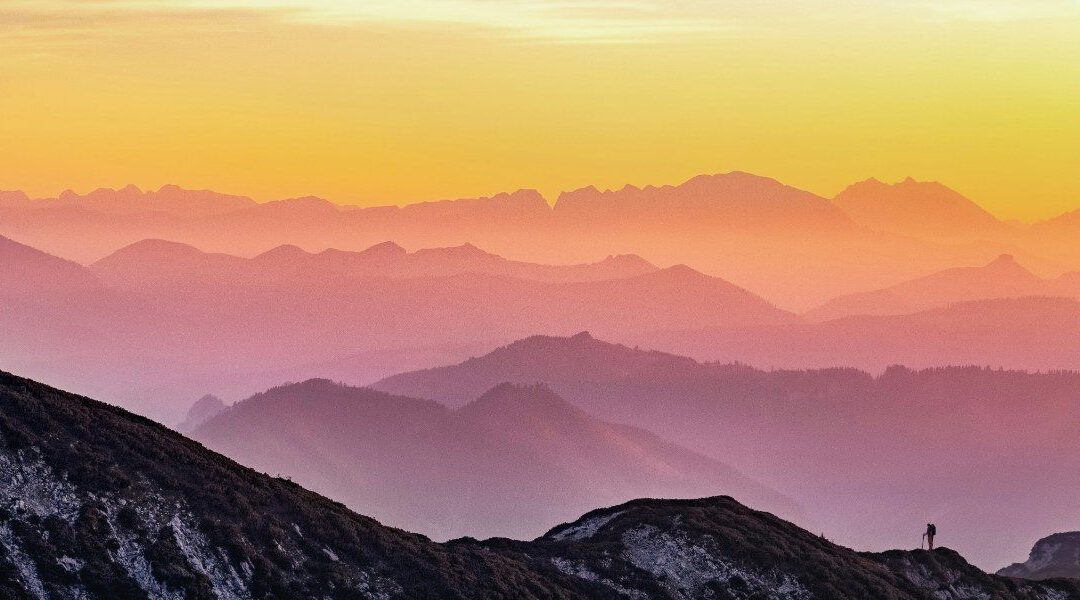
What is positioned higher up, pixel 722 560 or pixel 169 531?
pixel 722 560

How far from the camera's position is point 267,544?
11856cm

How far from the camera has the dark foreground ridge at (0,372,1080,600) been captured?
109 meters

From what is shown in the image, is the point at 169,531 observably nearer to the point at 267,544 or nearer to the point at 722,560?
the point at 267,544

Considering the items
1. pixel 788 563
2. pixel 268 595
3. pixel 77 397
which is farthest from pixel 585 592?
pixel 77 397

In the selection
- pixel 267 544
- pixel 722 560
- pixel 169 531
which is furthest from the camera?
pixel 722 560

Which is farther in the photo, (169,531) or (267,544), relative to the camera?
(267,544)

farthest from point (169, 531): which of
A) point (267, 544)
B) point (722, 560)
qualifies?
point (722, 560)

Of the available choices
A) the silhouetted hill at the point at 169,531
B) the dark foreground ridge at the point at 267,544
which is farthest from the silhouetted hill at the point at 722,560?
the silhouetted hill at the point at 169,531

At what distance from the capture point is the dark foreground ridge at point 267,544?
108562 mm

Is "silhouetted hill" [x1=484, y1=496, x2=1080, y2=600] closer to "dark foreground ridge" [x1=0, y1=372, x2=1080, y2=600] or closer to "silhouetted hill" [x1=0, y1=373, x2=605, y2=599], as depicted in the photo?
"dark foreground ridge" [x1=0, y1=372, x2=1080, y2=600]

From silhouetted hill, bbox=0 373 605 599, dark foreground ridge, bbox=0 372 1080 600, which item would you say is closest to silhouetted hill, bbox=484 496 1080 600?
dark foreground ridge, bbox=0 372 1080 600

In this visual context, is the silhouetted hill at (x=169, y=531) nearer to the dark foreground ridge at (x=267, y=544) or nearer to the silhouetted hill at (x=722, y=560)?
the dark foreground ridge at (x=267, y=544)

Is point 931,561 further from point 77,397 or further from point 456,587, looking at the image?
point 77,397

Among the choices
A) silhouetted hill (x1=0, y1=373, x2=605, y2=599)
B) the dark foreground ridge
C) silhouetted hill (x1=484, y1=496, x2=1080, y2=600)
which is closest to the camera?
silhouetted hill (x1=0, y1=373, x2=605, y2=599)
